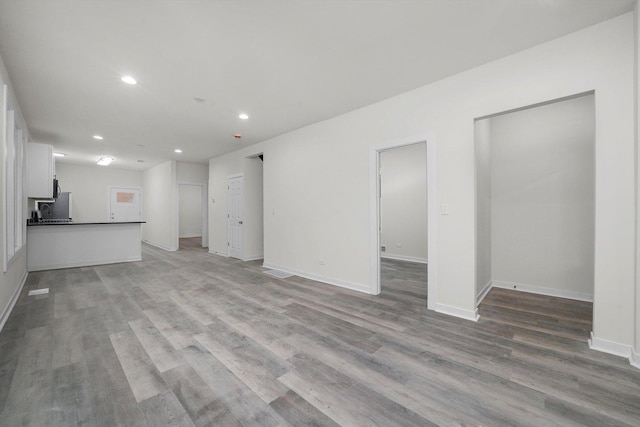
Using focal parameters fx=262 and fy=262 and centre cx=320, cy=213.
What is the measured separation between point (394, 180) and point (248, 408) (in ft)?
18.9

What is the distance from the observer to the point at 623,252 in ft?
6.90

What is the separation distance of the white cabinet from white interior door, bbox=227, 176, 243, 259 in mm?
3357

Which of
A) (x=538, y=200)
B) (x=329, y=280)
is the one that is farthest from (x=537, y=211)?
(x=329, y=280)

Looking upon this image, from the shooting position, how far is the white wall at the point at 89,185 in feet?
28.3

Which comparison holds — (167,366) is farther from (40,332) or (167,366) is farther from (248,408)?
(40,332)

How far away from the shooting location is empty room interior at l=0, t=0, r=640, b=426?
5.80 feet

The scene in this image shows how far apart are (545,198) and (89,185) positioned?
40.4ft

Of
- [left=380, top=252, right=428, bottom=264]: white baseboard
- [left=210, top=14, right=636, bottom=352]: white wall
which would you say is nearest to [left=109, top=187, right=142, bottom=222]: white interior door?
[left=210, top=14, right=636, bottom=352]: white wall

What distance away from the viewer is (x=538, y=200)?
12.6 ft

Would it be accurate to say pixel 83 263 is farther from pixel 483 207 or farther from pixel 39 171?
pixel 483 207

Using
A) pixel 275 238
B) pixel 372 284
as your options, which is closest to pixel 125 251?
pixel 275 238

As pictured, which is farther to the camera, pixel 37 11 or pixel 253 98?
pixel 253 98

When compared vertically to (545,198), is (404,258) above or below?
below

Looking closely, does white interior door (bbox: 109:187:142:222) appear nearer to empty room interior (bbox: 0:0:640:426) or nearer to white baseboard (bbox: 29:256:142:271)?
white baseboard (bbox: 29:256:142:271)
